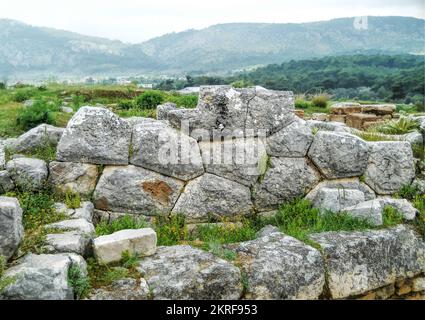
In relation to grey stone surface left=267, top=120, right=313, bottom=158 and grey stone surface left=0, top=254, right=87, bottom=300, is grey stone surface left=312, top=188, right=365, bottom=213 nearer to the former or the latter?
grey stone surface left=267, top=120, right=313, bottom=158

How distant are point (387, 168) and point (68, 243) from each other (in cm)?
489

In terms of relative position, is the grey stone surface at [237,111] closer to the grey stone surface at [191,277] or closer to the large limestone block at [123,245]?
the large limestone block at [123,245]

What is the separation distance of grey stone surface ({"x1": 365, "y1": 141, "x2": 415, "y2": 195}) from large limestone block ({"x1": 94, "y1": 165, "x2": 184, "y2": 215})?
307 cm

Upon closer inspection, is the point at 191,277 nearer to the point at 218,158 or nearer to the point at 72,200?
the point at 72,200

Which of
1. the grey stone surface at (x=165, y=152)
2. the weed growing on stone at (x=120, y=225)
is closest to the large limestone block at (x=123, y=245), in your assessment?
the weed growing on stone at (x=120, y=225)

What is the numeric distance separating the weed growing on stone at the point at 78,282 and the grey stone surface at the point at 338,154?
404 cm

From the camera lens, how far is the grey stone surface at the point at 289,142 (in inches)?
276

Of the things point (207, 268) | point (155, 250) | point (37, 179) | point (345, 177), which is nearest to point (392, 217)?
point (345, 177)

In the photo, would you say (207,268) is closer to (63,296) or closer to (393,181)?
(63,296)

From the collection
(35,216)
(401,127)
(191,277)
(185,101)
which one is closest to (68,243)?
(35,216)

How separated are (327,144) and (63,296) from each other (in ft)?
14.7

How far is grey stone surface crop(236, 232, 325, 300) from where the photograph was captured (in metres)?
4.91

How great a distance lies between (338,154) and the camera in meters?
7.00

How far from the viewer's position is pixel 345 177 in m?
7.16
